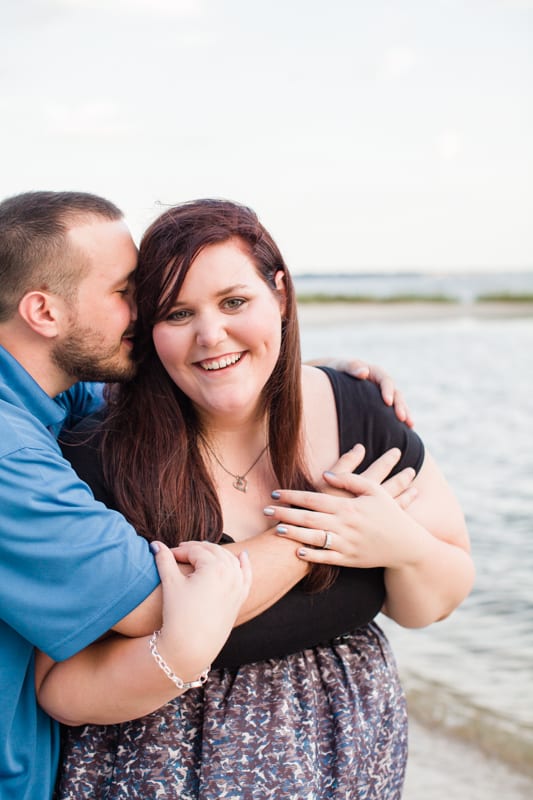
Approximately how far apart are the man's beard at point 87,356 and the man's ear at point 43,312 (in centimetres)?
4

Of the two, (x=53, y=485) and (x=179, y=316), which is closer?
(x=53, y=485)

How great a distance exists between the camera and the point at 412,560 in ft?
6.96

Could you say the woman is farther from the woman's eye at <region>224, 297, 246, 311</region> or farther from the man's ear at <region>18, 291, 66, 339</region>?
the man's ear at <region>18, 291, 66, 339</region>

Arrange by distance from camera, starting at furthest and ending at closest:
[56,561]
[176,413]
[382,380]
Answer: [382,380]
[176,413]
[56,561]

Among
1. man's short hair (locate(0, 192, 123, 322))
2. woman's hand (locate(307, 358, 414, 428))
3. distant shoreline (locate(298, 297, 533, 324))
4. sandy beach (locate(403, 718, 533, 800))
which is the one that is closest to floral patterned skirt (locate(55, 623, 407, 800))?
woman's hand (locate(307, 358, 414, 428))

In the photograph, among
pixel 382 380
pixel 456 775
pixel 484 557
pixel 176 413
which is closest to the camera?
pixel 176 413

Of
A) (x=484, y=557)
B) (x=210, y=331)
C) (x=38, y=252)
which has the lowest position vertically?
(x=484, y=557)

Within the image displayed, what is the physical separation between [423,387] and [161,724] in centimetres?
929

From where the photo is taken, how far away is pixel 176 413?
88.4 inches

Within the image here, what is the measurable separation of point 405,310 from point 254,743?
26250mm

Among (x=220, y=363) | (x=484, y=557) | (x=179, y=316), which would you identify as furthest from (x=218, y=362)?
(x=484, y=557)

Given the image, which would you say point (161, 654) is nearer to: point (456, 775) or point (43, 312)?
point (43, 312)

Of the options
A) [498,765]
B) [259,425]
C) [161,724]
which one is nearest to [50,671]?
[161,724]

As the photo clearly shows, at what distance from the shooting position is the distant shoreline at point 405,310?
25062 mm
